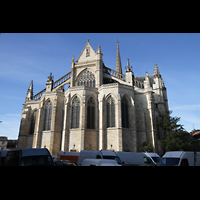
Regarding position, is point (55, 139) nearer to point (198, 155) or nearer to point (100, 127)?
point (100, 127)

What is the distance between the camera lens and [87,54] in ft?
114

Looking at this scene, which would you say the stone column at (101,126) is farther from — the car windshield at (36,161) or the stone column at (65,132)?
the car windshield at (36,161)

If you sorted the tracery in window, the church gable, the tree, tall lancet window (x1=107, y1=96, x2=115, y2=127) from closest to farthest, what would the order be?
the tree
tall lancet window (x1=107, y1=96, x2=115, y2=127)
the tracery in window
the church gable

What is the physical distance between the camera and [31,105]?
117 feet

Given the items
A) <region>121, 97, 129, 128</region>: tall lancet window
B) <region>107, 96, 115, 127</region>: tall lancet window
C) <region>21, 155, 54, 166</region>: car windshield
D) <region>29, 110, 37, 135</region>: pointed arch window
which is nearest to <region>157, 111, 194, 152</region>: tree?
<region>121, 97, 129, 128</region>: tall lancet window

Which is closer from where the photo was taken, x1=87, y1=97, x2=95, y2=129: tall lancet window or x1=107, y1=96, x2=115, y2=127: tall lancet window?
x1=107, y1=96, x2=115, y2=127: tall lancet window

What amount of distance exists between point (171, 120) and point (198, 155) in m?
17.1

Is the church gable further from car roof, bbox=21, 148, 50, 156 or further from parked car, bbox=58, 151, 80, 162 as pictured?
car roof, bbox=21, 148, 50, 156

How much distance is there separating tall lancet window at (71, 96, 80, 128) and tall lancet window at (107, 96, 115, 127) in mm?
4768

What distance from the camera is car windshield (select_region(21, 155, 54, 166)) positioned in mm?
9695

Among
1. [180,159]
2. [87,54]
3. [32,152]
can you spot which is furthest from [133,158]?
[87,54]
